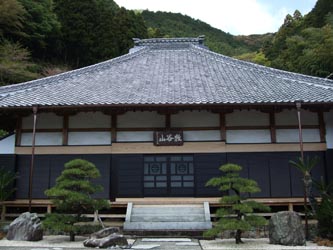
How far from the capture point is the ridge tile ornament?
1320 cm

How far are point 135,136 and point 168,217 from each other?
136 inches

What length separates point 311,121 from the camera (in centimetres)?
1345

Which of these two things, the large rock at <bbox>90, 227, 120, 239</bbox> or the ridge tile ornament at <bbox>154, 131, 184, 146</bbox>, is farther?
the ridge tile ornament at <bbox>154, 131, 184, 146</bbox>

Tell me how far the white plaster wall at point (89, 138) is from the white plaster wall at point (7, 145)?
2.25 m

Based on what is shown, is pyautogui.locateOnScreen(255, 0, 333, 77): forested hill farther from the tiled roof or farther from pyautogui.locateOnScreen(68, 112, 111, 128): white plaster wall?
pyautogui.locateOnScreen(68, 112, 111, 128): white plaster wall

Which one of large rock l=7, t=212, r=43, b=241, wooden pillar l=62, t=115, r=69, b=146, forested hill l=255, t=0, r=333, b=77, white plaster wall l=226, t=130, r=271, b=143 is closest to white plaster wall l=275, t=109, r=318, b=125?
white plaster wall l=226, t=130, r=271, b=143

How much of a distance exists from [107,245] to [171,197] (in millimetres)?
4583

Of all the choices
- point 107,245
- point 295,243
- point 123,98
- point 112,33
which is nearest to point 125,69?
point 123,98

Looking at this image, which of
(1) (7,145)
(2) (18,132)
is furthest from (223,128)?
(1) (7,145)

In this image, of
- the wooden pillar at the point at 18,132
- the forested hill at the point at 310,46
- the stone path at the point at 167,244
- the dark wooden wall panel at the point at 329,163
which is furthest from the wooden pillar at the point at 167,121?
the forested hill at the point at 310,46

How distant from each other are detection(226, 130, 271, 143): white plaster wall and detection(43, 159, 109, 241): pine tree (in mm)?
5572

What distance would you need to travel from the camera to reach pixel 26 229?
9.96 metres

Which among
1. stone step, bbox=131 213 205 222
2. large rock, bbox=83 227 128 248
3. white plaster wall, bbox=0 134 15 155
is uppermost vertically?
white plaster wall, bbox=0 134 15 155

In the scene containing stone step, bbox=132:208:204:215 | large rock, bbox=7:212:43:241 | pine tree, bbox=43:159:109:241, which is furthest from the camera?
stone step, bbox=132:208:204:215
